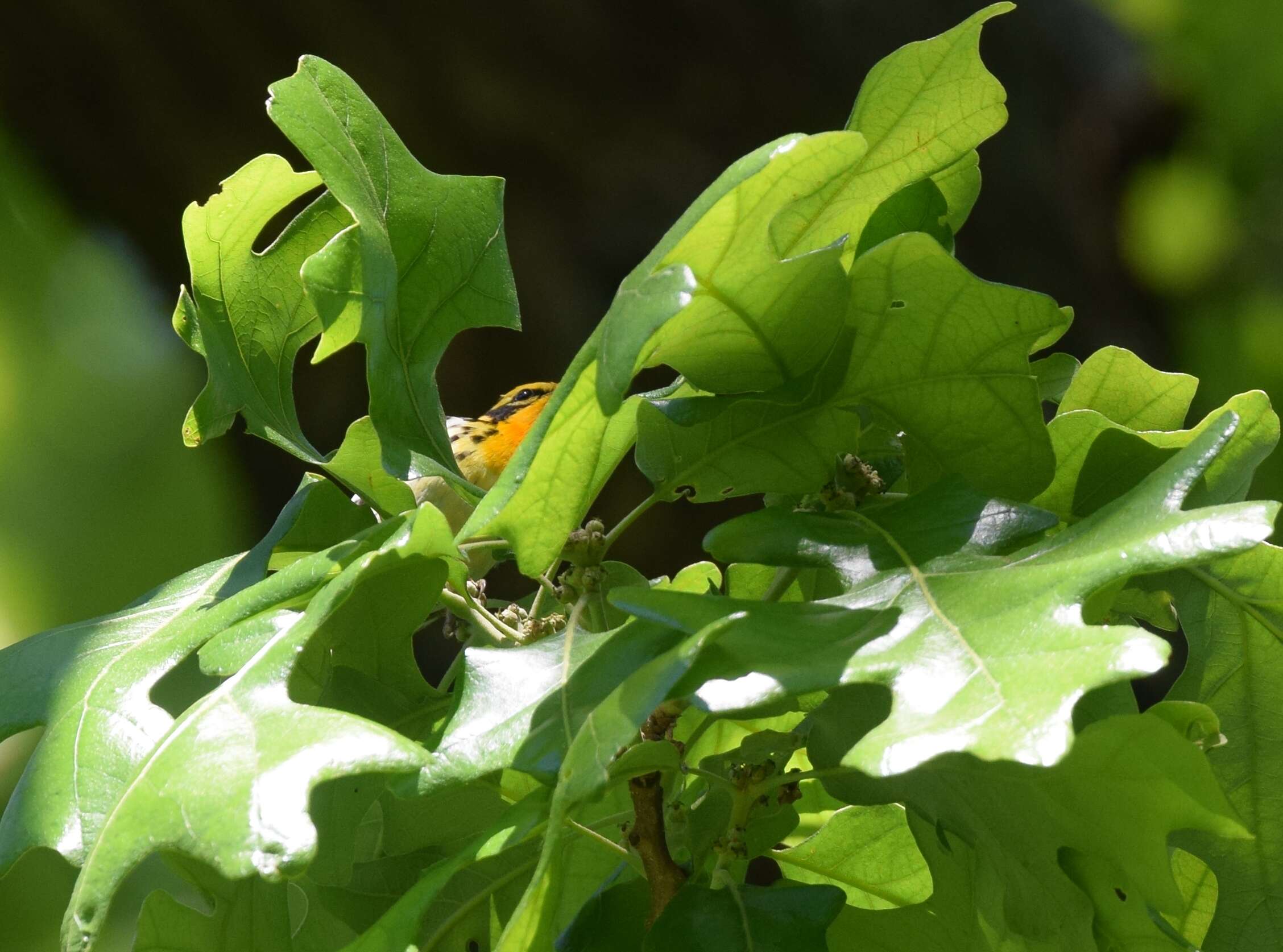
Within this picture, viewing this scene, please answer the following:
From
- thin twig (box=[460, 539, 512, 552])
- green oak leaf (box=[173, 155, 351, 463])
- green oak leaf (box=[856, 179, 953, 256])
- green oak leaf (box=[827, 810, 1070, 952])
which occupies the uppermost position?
green oak leaf (box=[173, 155, 351, 463])

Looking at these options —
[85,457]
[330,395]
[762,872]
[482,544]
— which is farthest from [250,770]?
[85,457]

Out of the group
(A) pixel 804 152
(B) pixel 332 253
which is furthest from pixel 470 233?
(A) pixel 804 152

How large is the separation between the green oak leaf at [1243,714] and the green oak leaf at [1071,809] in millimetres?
118

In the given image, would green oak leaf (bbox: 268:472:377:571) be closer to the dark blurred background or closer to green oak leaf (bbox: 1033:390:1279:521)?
green oak leaf (bbox: 1033:390:1279:521)

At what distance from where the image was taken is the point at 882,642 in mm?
431

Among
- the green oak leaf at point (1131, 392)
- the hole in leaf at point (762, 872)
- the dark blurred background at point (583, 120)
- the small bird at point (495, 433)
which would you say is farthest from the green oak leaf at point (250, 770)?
the dark blurred background at point (583, 120)

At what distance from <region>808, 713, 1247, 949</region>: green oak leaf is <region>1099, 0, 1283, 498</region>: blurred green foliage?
2.98 meters

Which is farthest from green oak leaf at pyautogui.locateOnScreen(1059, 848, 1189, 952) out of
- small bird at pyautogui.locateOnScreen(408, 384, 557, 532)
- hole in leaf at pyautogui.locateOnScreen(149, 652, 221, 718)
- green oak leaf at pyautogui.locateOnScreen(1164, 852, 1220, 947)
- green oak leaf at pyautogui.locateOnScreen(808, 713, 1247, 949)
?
small bird at pyautogui.locateOnScreen(408, 384, 557, 532)

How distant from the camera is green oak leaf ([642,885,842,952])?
51 centimetres

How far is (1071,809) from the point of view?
18.6 inches

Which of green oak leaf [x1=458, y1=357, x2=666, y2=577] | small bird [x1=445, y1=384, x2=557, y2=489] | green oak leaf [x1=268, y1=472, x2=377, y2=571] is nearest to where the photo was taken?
green oak leaf [x1=458, y1=357, x2=666, y2=577]

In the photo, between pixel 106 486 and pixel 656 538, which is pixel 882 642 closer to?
pixel 656 538

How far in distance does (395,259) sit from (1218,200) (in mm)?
3616

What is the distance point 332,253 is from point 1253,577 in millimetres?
457
